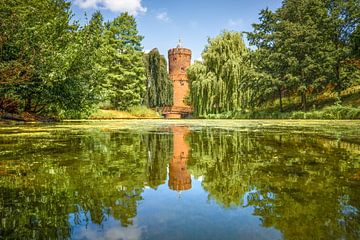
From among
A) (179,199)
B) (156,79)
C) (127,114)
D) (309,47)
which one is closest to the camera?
(179,199)

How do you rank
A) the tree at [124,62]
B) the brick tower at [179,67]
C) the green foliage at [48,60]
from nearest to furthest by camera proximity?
1. the green foliage at [48,60]
2. the tree at [124,62]
3. the brick tower at [179,67]

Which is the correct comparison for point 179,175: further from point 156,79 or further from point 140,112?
point 156,79

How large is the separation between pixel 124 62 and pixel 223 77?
29.2ft

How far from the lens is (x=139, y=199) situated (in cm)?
135

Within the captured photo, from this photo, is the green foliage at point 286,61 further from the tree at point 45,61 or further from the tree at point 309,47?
the tree at point 45,61

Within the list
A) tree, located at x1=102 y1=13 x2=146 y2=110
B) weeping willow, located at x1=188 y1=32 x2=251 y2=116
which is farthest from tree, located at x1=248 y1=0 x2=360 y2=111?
tree, located at x1=102 y1=13 x2=146 y2=110

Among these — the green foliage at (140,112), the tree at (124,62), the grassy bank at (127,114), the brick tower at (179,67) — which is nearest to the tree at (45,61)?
the grassy bank at (127,114)

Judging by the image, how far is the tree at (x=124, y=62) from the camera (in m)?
22.7

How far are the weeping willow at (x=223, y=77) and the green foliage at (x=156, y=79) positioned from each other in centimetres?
873

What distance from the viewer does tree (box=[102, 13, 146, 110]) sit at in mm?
22688

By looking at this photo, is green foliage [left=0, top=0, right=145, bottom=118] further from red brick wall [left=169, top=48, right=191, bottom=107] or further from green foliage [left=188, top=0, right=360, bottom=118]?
red brick wall [left=169, top=48, right=191, bottom=107]

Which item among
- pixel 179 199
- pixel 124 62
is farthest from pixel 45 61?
pixel 124 62

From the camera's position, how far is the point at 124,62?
76.1 ft

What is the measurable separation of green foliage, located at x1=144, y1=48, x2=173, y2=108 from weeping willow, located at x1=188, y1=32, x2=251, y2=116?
8730mm
